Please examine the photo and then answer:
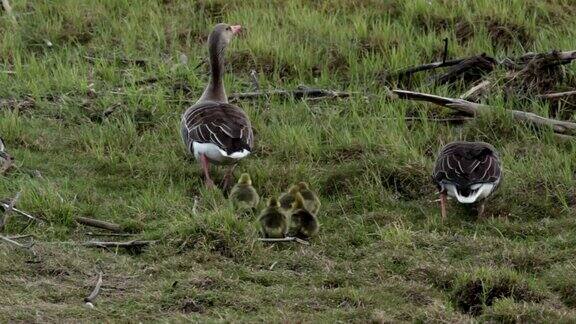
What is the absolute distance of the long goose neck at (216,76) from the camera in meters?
10.5

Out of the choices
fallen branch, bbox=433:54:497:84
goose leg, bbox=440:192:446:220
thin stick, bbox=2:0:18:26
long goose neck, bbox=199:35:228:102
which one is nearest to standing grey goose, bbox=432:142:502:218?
goose leg, bbox=440:192:446:220

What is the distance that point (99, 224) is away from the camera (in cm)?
856

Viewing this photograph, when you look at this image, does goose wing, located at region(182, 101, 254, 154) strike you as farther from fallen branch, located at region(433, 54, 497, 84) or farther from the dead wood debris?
fallen branch, located at region(433, 54, 497, 84)

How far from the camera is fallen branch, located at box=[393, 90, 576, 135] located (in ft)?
32.7

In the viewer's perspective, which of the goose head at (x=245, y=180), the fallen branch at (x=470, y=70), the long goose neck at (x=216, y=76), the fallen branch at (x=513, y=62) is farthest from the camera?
the fallen branch at (x=470, y=70)

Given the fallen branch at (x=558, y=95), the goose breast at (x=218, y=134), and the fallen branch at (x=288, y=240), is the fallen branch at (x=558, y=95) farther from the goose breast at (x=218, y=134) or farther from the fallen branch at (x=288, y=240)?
the fallen branch at (x=288, y=240)

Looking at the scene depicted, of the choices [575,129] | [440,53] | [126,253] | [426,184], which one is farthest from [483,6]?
[126,253]

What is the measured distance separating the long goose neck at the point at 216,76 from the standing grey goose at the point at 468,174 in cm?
250

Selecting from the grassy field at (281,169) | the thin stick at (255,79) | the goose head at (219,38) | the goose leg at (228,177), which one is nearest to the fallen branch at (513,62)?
the grassy field at (281,169)

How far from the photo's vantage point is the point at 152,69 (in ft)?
39.4

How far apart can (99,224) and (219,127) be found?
147cm

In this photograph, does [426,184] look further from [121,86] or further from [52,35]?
[52,35]

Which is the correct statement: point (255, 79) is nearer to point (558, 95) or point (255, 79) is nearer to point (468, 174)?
point (558, 95)

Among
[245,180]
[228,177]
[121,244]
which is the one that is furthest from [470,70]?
[121,244]
